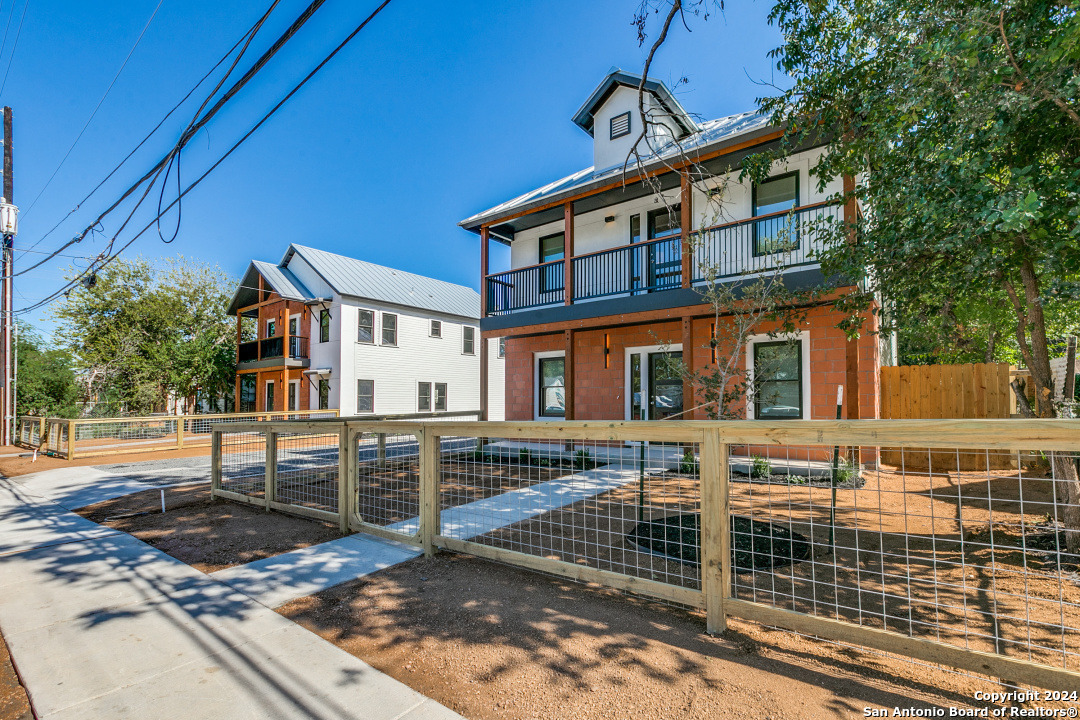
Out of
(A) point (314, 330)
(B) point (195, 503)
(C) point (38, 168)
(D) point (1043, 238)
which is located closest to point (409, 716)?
(D) point (1043, 238)

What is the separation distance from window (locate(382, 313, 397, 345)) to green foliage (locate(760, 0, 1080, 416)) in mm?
16843

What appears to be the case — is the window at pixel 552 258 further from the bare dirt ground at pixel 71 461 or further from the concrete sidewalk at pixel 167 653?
the bare dirt ground at pixel 71 461

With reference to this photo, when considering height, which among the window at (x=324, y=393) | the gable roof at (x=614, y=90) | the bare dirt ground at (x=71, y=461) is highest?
the gable roof at (x=614, y=90)

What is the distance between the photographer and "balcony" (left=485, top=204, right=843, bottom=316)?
869 centimetres

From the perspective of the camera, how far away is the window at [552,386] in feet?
40.6

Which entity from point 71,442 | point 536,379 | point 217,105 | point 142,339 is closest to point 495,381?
point 536,379

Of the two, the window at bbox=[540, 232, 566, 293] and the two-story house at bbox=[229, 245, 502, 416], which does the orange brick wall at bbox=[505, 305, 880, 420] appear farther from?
the two-story house at bbox=[229, 245, 502, 416]

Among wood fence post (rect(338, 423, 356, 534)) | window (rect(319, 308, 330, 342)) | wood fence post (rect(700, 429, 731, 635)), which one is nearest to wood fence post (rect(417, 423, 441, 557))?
wood fence post (rect(338, 423, 356, 534))

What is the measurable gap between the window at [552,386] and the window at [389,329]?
9368 mm

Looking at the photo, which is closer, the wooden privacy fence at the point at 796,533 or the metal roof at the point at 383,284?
the wooden privacy fence at the point at 796,533

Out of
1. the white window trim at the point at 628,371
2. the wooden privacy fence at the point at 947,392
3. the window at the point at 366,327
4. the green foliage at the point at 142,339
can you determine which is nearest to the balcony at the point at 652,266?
the white window trim at the point at 628,371

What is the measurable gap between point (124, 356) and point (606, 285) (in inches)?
815

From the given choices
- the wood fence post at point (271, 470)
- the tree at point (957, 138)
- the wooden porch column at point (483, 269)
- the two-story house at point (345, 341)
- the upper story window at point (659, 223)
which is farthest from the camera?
the two-story house at point (345, 341)

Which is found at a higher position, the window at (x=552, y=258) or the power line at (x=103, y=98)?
the power line at (x=103, y=98)
